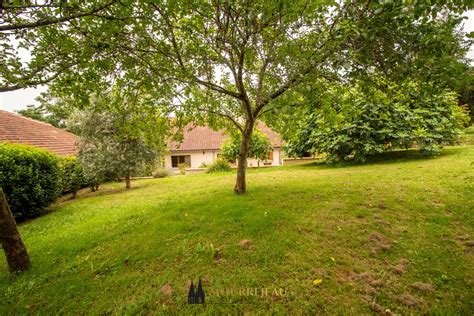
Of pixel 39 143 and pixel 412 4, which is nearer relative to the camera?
pixel 412 4

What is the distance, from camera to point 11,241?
3141mm

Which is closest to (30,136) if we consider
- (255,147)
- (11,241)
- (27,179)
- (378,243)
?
(27,179)

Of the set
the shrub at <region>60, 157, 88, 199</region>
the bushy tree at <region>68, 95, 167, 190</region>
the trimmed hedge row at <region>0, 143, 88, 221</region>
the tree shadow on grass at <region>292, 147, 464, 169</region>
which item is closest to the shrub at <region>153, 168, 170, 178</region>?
the bushy tree at <region>68, 95, 167, 190</region>

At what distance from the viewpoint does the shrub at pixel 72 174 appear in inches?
392

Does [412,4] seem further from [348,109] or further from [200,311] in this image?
[200,311]

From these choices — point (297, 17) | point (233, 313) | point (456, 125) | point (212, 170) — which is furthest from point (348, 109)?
point (212, 170)

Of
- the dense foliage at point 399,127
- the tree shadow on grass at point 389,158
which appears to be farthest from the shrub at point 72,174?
the tree shadow on grass at point 389,158

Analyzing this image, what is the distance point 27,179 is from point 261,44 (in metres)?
7.66

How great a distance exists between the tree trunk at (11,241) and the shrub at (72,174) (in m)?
7.78

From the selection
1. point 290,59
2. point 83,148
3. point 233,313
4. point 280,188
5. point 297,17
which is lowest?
point 233,313

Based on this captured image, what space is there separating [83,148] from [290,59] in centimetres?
1044

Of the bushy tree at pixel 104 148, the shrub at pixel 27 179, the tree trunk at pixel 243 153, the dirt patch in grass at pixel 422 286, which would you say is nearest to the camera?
the dirt patch in grass at pixel 422 286

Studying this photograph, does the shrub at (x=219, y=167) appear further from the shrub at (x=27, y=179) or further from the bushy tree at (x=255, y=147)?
the shrub at (x=27, y=179)

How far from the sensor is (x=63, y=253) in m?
3.77
